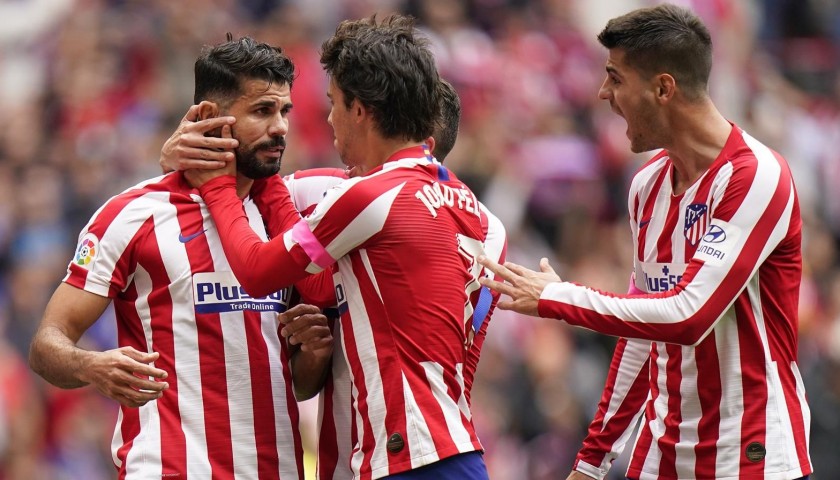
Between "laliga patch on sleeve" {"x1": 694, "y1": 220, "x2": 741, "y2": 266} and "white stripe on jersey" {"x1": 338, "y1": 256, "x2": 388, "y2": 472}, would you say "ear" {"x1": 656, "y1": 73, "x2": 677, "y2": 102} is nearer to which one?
"laliga patch on sleeve" {"x1": 694, "y1": 220, "x2": 741, "y2": 266}

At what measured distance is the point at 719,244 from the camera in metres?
4.24

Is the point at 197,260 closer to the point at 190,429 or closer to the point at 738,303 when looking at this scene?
the point at 190,429

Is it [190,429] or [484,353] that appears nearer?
[190,429]

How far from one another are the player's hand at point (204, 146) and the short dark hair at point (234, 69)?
0.12 m

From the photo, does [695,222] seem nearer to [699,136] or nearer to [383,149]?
[699,136]

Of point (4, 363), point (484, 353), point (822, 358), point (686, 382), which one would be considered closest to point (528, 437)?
point (484, 353)

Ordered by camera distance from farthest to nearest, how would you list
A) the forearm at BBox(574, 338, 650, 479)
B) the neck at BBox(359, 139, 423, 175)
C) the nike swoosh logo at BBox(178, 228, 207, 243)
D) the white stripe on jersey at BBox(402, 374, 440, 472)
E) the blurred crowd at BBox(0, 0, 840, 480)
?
the blurred crowd at BBox(0, 0, 840, 480)
the forearm at BBox(574, 338, 650, 479)
the nike swoosh logo at BBox(178, 228, 207, 243)
the neck at BBox(359, 139, 423, 175)
the white stripe on jersey at BBox(402, 374, 440, 472)

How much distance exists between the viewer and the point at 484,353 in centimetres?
935

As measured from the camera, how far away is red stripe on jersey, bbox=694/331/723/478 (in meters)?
4.45

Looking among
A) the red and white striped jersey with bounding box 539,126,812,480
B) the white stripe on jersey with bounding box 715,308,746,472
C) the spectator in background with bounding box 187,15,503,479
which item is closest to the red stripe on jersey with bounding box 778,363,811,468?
the red and white striped jersey with bounding box 539,126,812,480

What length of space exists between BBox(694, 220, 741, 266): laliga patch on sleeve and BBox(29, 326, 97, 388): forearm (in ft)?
6.64

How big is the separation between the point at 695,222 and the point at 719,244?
0.24m

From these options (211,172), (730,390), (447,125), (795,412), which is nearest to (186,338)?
(211,172)

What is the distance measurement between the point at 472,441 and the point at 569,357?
5561 mm
